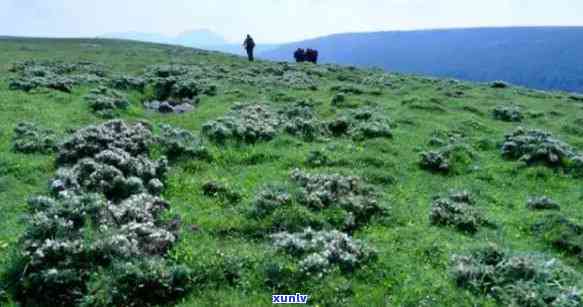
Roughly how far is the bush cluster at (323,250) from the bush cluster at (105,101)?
48.8 ft

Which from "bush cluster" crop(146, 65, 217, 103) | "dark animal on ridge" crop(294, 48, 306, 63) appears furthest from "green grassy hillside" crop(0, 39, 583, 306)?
"dark animal on ridge" crop(294, 48, 306, 63)

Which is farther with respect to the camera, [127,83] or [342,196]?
[127,83]

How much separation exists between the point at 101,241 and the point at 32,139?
9323 mm

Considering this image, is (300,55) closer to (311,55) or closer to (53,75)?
(311,55)

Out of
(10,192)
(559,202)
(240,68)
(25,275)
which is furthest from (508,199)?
(240,68)

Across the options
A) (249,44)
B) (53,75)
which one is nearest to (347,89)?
(249,44)

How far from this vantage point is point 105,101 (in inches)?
979

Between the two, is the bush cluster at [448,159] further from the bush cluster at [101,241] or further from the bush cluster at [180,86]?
the bush cluster at [180,86]

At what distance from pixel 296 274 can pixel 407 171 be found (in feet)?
31.0

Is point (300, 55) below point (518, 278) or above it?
above

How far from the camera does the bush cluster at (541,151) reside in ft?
66.1

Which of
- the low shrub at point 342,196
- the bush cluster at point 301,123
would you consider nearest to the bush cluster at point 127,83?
the bush cluster at point 301,123

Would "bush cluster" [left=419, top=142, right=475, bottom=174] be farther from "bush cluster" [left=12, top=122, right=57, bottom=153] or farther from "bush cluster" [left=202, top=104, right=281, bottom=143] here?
"bush cluster" [left=12, top=122, right=57, bottom=153]

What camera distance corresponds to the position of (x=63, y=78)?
3055 centimetres
